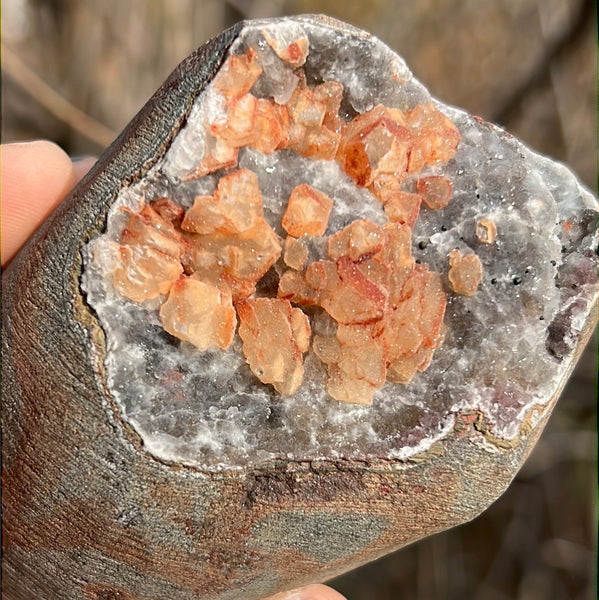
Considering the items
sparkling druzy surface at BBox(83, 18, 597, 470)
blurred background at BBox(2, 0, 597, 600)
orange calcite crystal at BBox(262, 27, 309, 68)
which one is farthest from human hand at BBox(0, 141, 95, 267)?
blurred background at BBox(2, 0, 597, 600)

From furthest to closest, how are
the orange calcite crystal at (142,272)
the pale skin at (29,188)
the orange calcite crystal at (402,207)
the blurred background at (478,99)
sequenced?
the blurred background at (478,99) → the pale skin at (29,188) → the orange calcite crystal at (402,207) → the orange calcite crystal at (142,272)

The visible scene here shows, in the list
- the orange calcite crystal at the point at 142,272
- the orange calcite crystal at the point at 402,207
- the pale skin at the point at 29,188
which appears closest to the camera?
the orange calcite crystal at the point at 142,272

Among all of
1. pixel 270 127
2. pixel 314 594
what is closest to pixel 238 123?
pixel 270 127

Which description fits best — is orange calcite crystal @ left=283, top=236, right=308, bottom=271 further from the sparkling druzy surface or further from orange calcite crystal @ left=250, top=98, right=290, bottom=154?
orange calcite crystal @ left=250, top=98, right=290, bottom=154

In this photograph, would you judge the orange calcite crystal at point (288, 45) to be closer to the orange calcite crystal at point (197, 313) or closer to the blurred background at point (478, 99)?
the orange calcite crystal at point (197, 313)

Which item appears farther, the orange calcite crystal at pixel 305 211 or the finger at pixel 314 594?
the finger at pixel 314 594

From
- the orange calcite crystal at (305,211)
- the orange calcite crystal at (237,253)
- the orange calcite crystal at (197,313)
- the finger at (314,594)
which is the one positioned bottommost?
the finger at (314,594)

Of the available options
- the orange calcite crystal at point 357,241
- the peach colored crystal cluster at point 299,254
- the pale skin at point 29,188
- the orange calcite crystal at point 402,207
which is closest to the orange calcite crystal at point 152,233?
the peach colored crystal cluster at point 299,254
